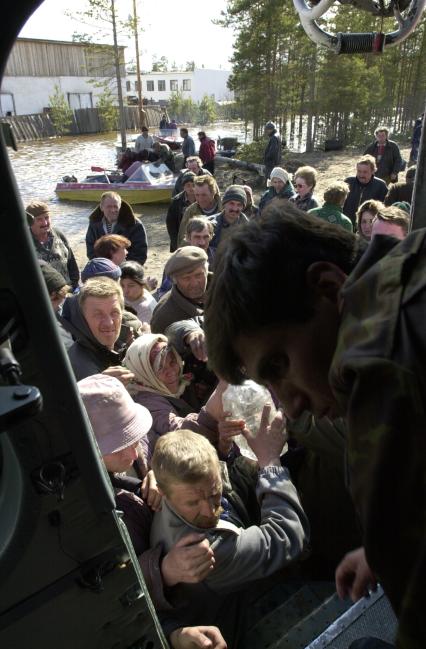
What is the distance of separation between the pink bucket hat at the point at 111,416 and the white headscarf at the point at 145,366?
0.63 meters

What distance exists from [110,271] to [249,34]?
2142cm

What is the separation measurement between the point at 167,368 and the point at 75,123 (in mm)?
44922

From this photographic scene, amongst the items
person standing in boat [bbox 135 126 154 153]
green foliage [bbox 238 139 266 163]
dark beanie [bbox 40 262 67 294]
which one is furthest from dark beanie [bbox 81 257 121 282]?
green foliage [bbox 238 139 266 163]

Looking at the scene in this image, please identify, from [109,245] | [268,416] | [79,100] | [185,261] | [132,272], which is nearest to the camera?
[268,416]

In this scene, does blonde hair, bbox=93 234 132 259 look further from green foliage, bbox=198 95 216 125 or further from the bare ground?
green foliage, bbox=198 95 216 125

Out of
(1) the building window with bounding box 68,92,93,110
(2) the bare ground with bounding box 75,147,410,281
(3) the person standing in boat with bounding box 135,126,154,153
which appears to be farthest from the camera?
(1) the building window with bounding box 68,92,93,110

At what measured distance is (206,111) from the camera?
49188mm

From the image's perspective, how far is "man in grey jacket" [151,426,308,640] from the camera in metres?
1.89

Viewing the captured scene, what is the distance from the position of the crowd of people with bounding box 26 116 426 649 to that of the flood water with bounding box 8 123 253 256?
619 centimetres

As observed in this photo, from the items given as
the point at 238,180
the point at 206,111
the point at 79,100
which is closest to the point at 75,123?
the point at 79,100

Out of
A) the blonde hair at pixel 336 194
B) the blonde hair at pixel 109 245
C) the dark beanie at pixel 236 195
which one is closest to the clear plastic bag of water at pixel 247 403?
the blonde hair at pixel 109 245

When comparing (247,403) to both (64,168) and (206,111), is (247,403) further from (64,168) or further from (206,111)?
(206,111)

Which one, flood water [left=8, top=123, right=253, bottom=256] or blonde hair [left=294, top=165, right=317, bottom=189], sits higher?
blonde hair [left=294, top=165, right=317, bottom=189]

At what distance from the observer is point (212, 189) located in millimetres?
6234
